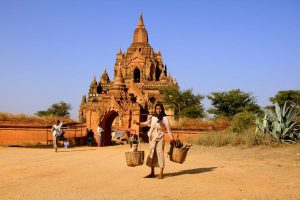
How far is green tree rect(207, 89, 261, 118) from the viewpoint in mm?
34656

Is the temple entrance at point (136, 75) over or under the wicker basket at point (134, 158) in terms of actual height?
over

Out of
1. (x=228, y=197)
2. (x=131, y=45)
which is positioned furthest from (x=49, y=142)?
(x=131, y=45)

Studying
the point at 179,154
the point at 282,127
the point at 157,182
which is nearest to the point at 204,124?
the point at 282,127

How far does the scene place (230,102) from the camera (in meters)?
34.9

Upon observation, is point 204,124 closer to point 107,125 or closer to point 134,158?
point 107,125

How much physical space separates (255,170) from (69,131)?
57.0ft

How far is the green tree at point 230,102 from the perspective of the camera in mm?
34656

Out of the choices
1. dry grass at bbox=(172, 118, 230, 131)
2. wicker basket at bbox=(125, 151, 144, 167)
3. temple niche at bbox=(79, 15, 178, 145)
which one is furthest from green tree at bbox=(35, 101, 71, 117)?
wicker basket at bbox=(125, 151, 144, 167)

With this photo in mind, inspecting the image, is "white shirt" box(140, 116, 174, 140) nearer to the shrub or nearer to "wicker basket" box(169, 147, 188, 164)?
"wicker basket" box(169, 147, 188, 164)

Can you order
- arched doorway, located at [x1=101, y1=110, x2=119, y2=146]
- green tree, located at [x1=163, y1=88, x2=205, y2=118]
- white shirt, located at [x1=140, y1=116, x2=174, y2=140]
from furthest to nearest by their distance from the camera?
green tree, located at [x1=163, y1=88, x2=205, y2=118] < arched doorway, located at [x1=101, y1=110, x2=119, y2=146] < white shirt, located at [x1=140, y1=116, x2=174, y2=140]

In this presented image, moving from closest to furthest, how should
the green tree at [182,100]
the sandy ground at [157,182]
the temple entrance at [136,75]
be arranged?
the sandy ground at [157,182] < the green tree at [182,100] < the temple entrance at [136,75]

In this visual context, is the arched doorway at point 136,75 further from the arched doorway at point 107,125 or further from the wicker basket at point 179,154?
the wicker basket at point 179,154

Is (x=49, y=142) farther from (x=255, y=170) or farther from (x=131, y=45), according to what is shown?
(x=131, y=45)

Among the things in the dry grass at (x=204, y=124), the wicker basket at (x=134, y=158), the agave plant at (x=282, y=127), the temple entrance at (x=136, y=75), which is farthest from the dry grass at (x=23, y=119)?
the temple entrance at (x=136, y=75)
